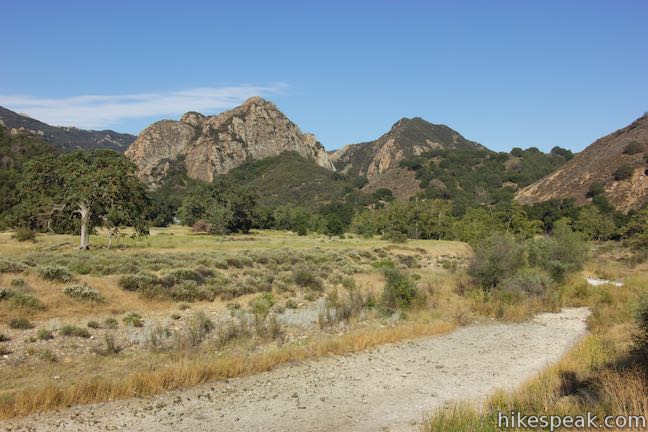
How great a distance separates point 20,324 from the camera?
15.9 meters

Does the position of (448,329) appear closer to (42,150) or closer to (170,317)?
(170,317)

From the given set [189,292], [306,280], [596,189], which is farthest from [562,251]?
[596,189]

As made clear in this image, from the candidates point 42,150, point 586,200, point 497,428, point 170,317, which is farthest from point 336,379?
point 42,150

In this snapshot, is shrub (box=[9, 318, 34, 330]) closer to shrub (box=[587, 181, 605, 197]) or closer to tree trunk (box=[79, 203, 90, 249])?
tree trunk (box=[79, 203, 90, 249])

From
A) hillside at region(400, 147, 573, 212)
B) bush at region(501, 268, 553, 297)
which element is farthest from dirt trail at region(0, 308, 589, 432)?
hillside at region(400, 147, 573, 212)

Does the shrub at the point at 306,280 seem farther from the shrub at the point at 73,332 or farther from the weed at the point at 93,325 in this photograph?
the shrub at the point at 73,332

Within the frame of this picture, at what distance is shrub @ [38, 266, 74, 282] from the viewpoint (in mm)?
21391

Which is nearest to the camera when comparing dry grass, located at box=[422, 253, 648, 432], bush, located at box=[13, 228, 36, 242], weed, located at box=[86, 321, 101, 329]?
dry grass, located at box=[422, 253, 648, 432]

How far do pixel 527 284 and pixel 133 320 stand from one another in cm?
1989

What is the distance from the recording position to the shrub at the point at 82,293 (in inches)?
777

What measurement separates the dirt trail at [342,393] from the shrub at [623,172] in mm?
93570

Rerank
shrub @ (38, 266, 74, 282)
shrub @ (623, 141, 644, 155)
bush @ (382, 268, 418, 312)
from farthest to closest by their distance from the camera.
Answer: shrub @ (623, 141, 644, 155) < bush @ (382, 268, 418, 312) < shrub @ (38, 266, 74, 282)

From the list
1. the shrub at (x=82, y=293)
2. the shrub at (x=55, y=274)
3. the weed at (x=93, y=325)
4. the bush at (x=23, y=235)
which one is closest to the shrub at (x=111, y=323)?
the weed at (x=93, y=325)

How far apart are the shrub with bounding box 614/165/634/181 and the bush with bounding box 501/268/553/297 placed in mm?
83947
